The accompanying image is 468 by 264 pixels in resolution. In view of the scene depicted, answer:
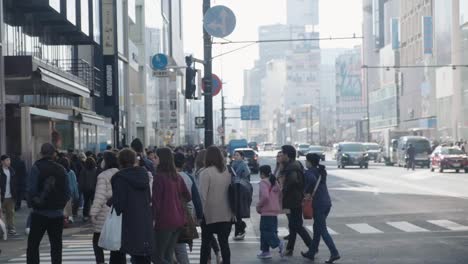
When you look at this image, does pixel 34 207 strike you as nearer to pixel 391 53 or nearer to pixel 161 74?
pixel 161 74

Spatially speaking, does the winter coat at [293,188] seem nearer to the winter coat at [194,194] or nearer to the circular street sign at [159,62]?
the winter coat at [194,194]

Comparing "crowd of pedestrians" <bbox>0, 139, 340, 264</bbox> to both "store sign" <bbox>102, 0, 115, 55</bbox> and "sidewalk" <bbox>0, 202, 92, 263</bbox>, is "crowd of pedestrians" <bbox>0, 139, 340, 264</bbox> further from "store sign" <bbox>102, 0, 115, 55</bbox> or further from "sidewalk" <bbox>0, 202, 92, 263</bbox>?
"store sign" <bbox>102, 0, 115, 55</bbox>

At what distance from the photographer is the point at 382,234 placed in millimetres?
18328

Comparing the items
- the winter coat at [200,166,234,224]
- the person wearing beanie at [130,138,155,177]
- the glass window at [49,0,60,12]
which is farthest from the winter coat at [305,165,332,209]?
the glass window at [49,0,60,12]

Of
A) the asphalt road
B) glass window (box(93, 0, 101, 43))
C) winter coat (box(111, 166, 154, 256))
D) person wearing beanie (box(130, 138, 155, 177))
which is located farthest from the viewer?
glass window (box(93, 0, 101, 43))

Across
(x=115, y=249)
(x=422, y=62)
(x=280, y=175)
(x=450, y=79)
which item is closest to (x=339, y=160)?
(x=450, y=79)

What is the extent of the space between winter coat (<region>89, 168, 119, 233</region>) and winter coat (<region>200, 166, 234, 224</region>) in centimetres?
118

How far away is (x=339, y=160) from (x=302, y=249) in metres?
50.2

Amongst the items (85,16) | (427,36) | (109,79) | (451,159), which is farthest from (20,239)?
(427,36)

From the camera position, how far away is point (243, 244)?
56.3ft

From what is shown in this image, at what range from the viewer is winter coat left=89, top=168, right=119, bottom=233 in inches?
446

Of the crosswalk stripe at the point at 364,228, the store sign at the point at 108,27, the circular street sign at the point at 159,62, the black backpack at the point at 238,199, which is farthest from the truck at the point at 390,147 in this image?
the black backpack at the point at 238,199

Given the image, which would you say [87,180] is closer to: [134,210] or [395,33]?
[134,210]

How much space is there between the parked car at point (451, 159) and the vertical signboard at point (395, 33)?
71.7 metres
